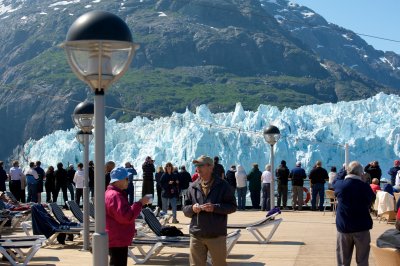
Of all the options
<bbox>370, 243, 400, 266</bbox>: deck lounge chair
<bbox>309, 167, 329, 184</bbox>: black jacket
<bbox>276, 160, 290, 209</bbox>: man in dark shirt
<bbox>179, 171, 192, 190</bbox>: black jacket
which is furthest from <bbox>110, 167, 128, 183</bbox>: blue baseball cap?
<bbox>276, 160, 290, 209</bbox>: man in dark shirt

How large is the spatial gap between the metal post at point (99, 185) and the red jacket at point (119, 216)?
49.6 inches

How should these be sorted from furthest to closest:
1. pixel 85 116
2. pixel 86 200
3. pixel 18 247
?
1. pixel 85 116
2. pixel 86 200
3. pixel 18 247

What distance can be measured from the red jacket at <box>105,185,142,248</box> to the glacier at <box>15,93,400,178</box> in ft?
166

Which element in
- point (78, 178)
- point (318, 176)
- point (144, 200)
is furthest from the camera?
point (318, 176)

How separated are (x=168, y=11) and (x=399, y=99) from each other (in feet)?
410

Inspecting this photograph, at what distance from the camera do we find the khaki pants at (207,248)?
24.3ft

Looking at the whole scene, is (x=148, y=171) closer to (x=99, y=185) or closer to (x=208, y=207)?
(x=208, y=207)

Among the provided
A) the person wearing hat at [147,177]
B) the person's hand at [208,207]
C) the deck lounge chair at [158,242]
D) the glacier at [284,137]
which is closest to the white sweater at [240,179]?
the person wearing hat at [147,177]

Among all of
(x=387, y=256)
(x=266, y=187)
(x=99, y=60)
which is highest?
(x=99, y=60)

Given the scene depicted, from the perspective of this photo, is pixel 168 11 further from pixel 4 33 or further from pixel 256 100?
pixel 256 100

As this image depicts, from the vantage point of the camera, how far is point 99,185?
5949mm

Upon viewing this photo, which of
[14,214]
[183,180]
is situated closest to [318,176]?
[183,180]

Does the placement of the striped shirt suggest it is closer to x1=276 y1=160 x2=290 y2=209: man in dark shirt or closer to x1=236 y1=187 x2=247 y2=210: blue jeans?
x1=236 y1=187 x2=247 y2=210: blue jeans

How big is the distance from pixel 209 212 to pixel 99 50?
209 cm
